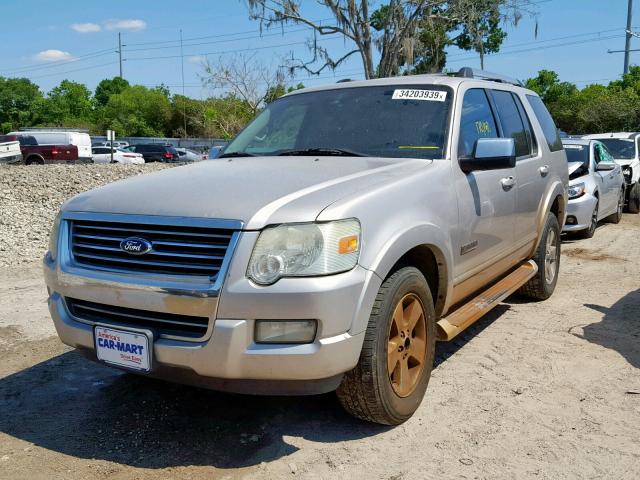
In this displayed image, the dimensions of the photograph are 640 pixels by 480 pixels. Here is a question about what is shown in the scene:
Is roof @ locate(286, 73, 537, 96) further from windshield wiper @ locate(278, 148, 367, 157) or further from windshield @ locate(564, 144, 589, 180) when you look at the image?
windshield @ locate(564, 144, 589, 180)

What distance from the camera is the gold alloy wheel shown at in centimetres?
321

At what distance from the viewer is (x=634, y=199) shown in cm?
1320

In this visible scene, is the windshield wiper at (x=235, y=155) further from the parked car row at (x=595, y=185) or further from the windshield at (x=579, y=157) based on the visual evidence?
the windshield at (x=579, y=157)

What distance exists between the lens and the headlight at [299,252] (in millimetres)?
2732

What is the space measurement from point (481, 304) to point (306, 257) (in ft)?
6.44

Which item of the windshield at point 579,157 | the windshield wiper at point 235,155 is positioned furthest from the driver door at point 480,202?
the windshield at point 579,157

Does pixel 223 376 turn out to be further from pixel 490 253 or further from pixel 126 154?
pixel 126 154

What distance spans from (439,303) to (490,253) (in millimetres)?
810

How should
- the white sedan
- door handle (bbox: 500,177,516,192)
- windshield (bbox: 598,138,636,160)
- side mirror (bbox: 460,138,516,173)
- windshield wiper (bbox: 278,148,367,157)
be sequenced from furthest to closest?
the white sedan < windshield (bbox: 598,138,636,160) < door handle (bbox: 500,177,516,192) < windshield wiper (bbox: 278,148,367,157) < side mirror (bbox: 460,138,516,173)

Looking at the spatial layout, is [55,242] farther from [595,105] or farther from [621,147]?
[595,105]

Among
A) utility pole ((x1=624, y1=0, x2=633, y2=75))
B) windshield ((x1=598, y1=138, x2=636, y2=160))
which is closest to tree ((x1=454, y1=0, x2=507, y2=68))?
Answer: windshield ((x1=598, y1=138, x2=636, y2=160))

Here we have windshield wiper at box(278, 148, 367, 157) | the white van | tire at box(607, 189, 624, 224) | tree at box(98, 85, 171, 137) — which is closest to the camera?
windshield wiper at box(278, 148, 367, 157)

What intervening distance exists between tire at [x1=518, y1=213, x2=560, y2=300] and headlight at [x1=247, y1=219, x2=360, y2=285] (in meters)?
3.34

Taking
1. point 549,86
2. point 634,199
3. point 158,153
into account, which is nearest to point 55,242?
point 634,199
